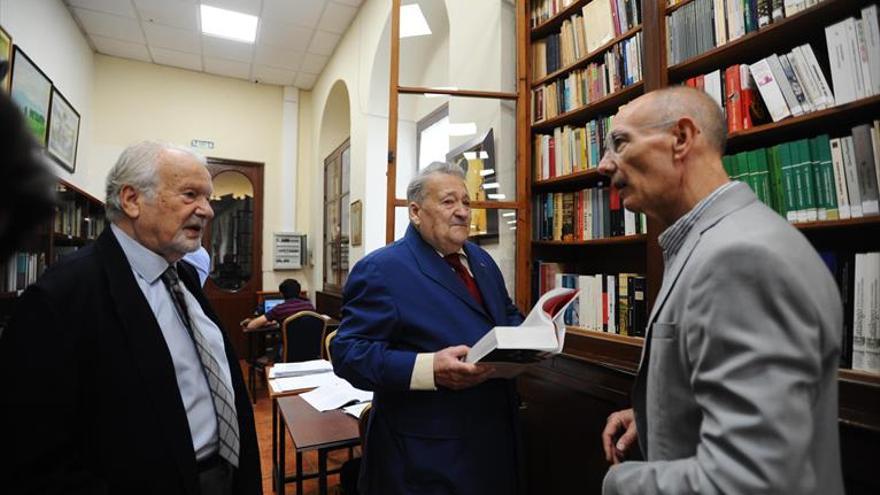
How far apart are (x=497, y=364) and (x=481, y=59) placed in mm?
2242

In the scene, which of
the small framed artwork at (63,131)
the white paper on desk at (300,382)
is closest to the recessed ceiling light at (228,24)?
the small framed artwork at (63,131)

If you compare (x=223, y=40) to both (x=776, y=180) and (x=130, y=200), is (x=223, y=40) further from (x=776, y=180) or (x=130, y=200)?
(x=776, y=180)

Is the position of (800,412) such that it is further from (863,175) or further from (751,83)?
(751,83)

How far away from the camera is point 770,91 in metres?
1.45

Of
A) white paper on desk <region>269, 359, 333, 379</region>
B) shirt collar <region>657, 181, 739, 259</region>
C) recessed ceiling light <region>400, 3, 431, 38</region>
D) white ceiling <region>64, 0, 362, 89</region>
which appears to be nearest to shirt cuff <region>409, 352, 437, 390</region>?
shirt collar <region>657, 181, 739, 259</region>

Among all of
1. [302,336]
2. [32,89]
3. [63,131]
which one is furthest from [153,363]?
[63,131]

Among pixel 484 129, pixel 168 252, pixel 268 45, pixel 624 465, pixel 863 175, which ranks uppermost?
pixel 268 45

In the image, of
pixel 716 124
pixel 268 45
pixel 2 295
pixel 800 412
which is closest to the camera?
pixel 800 412

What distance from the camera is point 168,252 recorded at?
1.19 m

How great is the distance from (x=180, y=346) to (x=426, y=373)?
62 centimetres

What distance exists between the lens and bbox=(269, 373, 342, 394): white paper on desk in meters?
2.30

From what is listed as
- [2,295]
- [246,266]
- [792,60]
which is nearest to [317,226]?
[246,266]

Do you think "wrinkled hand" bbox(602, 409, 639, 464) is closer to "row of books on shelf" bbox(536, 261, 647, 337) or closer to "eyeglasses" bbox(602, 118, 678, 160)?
"eyeglasses" bbox(602, 118, 678, 160)

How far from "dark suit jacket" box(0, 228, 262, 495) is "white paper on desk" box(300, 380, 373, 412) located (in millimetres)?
1093
